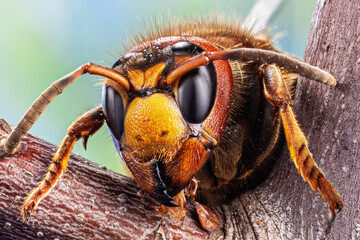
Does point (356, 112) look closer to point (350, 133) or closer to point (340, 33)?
point (350, 133)

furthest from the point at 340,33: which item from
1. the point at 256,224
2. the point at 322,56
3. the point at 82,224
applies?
the point at 82,224

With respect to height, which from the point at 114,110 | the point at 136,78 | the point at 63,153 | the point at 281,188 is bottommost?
the point at 281,188

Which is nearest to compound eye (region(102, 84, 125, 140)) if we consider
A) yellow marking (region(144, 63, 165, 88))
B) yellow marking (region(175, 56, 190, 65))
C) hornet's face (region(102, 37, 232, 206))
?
hornet's face (region(102, 37, 232, 206))

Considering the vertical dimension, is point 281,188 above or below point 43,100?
below

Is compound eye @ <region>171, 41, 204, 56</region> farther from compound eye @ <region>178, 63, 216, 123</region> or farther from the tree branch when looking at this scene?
the tree branch

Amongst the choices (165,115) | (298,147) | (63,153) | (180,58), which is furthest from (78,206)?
(298,147)

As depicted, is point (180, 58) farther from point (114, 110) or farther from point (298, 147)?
point (298, 147)
